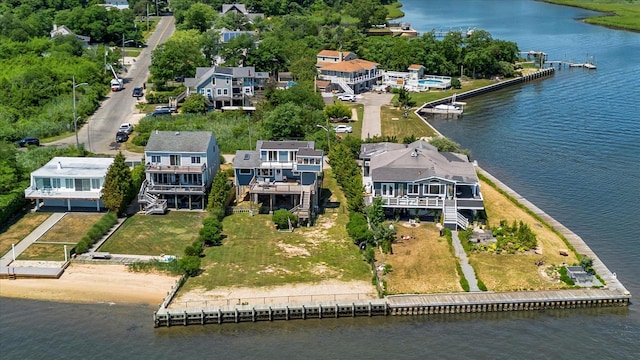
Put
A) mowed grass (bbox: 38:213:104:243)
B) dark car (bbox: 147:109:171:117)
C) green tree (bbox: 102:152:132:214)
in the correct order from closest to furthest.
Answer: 1. mowed grass (bbox: 38:213:104:243)
2. green tree (bbox: 102:152:132:214)
3. dark car (bbox: 147:109:171:117)

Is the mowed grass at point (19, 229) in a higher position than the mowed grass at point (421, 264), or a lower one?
higher

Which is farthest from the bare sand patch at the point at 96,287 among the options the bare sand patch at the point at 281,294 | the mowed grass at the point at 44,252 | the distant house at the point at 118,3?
the distant house at the point at 118,3

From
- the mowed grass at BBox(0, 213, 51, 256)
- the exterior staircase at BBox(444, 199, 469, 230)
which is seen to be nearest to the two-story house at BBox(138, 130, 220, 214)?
the mowed grass at BBox(0, 213, 51, 256)

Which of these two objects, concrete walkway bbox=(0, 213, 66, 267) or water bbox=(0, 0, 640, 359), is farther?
concrete walkway bbox=(0, 213, 66, 267)

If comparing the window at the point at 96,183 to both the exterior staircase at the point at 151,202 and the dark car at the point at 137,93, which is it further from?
the dark car at the point at 137,93

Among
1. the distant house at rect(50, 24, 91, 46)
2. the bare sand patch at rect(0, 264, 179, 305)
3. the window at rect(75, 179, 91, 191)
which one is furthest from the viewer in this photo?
the distant house at rect(50, 24, 91, 46)

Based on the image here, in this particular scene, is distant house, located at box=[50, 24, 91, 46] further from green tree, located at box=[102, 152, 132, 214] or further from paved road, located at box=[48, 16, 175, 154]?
green tree, located at box=[102, 152, 132, 214]

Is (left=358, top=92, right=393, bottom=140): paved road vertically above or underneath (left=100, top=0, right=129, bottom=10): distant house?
underneath
